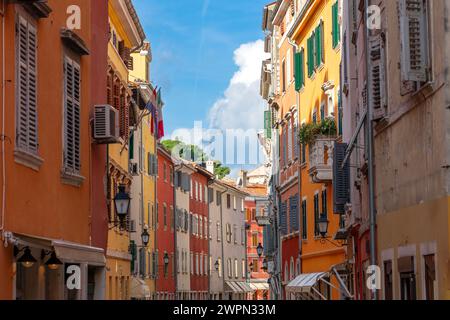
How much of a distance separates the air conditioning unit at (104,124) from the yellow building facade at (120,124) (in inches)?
468

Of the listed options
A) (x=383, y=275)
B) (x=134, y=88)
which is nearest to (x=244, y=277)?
(x=134, y=88)

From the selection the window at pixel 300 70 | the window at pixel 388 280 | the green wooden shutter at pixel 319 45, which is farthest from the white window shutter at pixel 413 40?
the window at pixel 300 70

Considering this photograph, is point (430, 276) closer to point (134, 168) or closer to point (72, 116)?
point (72, 116)

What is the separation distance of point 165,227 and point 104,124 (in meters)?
45.9

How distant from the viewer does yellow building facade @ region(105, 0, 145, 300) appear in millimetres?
38812

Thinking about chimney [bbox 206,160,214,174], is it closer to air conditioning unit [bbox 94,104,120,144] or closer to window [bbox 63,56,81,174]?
air conditioning unit [bbox 94,104,120,144]

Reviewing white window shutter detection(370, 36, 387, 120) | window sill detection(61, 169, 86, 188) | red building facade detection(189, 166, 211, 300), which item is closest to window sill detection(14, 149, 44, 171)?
window sill detection(61, 169, 86, 188)

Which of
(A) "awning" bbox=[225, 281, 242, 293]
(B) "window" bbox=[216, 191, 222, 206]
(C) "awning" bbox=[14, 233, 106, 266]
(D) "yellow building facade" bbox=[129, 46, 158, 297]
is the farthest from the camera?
(A) "awning" bbox=[225, 281, 242, 293]

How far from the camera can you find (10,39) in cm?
1705

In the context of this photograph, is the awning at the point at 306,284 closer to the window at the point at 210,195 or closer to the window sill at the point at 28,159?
the window sill at the point at 28,159

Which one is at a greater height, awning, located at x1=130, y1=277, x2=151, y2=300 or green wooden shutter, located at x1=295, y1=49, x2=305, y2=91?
green wooden shutter, located at x1=295, y1=49, x2=305, y2=91

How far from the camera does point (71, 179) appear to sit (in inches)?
851

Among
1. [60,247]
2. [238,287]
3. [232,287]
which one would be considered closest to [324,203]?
[60,247]

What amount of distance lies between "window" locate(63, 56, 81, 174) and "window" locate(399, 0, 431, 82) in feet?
24.2
